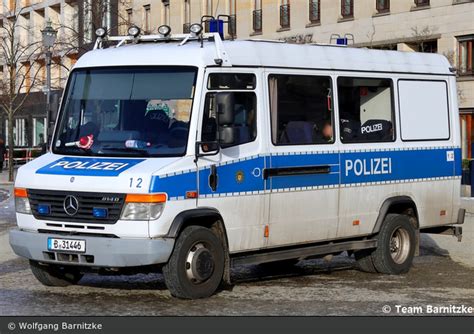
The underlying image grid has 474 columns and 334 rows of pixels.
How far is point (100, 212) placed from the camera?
1036 centimetres

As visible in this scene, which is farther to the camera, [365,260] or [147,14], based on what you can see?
[147,14]

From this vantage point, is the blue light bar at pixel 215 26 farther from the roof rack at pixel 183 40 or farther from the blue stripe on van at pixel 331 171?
the blue stripe on van at pixel 331 171

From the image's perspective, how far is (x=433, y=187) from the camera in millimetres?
13680

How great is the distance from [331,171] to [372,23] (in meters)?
31.6

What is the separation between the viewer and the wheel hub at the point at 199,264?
1054 centimetres

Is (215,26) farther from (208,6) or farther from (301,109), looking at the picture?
(208,6)

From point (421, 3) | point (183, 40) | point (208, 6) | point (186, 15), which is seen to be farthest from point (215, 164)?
point (186, 15)

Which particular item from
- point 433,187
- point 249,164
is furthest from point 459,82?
point 249,164

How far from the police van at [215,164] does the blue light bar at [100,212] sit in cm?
1

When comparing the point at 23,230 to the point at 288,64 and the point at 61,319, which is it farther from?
the point at 288,64

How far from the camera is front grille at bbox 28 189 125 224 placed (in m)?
10.3

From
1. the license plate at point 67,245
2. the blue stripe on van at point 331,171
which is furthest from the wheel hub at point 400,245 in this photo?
the license plate at point 67,245

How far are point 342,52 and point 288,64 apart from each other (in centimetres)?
116

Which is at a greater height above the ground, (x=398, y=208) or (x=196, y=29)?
(x=196, y=29)
